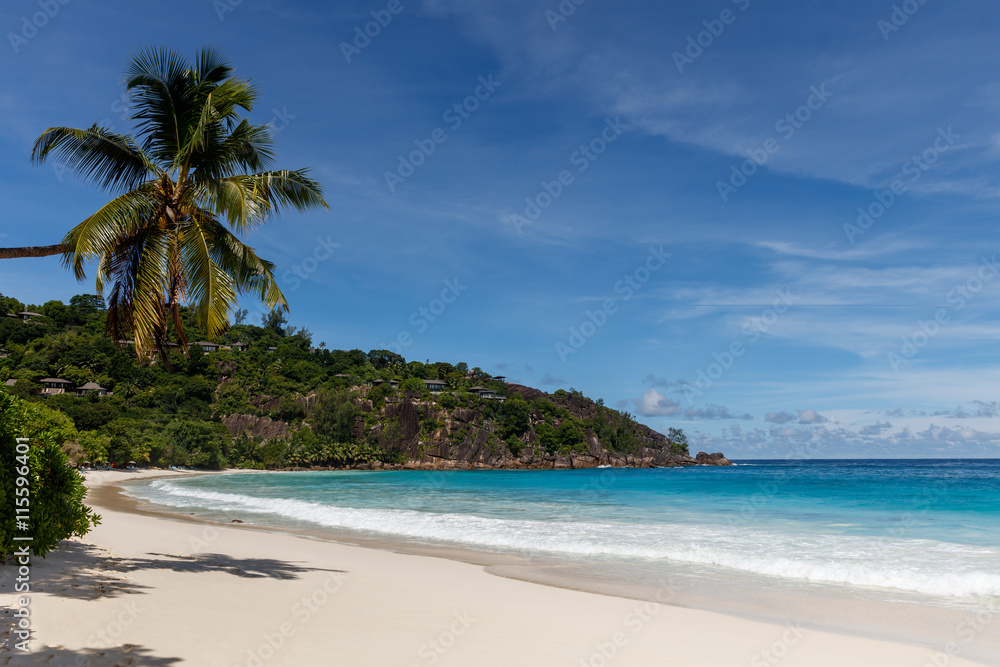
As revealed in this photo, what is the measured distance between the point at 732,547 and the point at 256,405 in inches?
3486

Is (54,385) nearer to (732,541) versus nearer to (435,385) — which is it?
(435,385)

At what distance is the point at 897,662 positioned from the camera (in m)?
6.01

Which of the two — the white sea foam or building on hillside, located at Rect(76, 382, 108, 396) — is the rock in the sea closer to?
building on hillside, located at Rect(76, 382, 108, 396)

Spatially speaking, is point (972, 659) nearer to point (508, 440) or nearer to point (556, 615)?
point (556, 615)

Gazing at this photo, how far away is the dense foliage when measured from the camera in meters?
71.0

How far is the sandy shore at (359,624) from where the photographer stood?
206 inches

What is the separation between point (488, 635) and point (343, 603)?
7.12 feet

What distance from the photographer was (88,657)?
4582 millimetres

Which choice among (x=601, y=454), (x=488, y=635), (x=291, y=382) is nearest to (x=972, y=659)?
(x=488, y=635)

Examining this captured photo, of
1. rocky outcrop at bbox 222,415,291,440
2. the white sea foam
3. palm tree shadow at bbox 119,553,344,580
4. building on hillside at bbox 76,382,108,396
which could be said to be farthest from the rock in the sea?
palm tree shadow at bbox 119,553,344,580

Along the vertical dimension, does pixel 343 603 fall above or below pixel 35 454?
below

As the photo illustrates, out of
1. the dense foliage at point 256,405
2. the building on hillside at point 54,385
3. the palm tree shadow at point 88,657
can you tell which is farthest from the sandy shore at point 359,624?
the building on hillside at point 54,385

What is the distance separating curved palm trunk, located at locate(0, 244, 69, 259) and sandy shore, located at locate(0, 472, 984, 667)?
11.5 feet

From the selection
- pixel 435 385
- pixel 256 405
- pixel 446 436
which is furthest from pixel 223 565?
pixel 435 385
